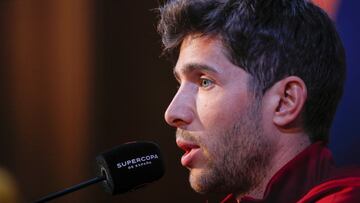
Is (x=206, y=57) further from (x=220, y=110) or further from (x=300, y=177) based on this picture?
(x=300, y=177)

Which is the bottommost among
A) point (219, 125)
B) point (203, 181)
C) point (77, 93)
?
point (77, 93)

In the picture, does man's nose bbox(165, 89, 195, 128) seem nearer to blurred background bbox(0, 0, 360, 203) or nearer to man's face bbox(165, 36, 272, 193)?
man's face bbox(165, 36, 272, 193)

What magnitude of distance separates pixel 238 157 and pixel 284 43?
0.32 metres

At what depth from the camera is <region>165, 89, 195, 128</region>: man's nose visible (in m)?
1.61

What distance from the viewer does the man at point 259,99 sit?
157cm

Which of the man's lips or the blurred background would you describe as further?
the blurred background

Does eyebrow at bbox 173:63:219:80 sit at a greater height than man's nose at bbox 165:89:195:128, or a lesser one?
greater

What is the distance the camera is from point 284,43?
1597 mm

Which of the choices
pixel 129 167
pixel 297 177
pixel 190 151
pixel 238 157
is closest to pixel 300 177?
pixel 297 177

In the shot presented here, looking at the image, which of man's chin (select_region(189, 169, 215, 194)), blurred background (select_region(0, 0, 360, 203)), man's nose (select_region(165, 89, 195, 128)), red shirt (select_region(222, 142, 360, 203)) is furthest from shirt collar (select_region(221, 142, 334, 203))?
blurred background (select_region(0, 0, 360, 203))

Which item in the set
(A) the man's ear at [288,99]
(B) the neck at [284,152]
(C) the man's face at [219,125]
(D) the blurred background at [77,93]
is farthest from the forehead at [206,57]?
(D) the blurred background at [77,93]

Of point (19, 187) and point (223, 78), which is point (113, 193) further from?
point (19, 187)

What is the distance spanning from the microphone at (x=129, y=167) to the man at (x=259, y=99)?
0.09 meters

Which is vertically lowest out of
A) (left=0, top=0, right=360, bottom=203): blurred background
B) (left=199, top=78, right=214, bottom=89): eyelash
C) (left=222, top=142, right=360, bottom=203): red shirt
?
(left=0, top=0, right=360, bottom=203): blurred background
